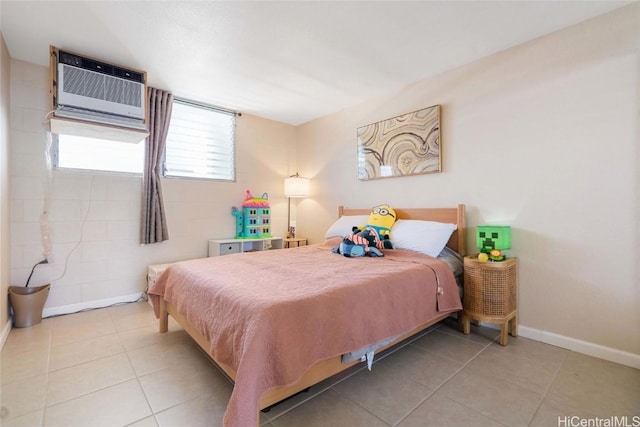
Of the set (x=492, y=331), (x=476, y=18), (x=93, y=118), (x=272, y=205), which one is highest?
(x=476, y=18)

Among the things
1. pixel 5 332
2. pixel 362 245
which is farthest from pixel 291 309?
pixel 5 332

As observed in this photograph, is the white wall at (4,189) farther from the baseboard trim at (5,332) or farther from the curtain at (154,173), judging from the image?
the curtain at (154,173)

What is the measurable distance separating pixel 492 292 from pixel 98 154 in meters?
3.89

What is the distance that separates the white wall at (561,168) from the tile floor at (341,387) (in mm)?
339

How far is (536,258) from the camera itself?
7.29 ft

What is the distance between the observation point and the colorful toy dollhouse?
3.84 metres

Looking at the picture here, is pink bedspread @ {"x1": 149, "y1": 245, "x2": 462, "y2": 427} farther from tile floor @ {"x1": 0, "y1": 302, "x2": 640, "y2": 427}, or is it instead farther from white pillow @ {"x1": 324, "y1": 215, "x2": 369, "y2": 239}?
white pillow @ {"x1": 324, "y1": 215, "x2": 369, "y2": 239}

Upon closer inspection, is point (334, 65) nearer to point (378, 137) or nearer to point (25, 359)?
point (378, 137)

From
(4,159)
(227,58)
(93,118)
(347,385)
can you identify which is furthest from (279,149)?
(347,385)

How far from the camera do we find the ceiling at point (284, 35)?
1.88 m

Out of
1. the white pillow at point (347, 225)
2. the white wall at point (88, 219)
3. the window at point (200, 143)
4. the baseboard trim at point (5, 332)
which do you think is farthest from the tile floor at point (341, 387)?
the window at point (200, 143)

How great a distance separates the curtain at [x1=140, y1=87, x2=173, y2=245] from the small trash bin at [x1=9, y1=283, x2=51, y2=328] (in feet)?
2.94

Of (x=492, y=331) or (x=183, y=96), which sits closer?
(x=492, y=331)

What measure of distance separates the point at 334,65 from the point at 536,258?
2.38 meters
